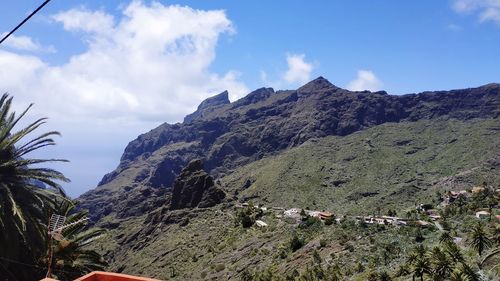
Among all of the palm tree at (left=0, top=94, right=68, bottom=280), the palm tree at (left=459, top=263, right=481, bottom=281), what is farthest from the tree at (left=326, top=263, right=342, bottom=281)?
the palm tree at (left=0, top=94, right=68, bottom=280)

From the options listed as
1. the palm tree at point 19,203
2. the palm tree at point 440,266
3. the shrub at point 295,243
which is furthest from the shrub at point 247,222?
the palm tree at point 19,203

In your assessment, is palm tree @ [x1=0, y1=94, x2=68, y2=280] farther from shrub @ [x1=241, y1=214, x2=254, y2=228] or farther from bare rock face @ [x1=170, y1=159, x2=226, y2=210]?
bare rock face @ [x1=170, y1=159, x2=226, y2=210]

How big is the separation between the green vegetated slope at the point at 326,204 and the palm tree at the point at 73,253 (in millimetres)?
30208

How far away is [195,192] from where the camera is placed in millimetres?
106750

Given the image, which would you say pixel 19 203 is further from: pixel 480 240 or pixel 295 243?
pixel 295 243

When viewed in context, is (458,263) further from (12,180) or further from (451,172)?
(451,172)

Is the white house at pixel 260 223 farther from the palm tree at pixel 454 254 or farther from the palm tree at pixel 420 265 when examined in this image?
the palm tree at pixel 454 254

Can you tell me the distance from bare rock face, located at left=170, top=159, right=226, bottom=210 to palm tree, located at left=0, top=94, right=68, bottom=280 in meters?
86.3

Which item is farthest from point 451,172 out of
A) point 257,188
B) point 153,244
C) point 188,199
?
point 153,244

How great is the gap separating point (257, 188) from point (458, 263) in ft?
325

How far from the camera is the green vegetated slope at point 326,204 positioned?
5478cm

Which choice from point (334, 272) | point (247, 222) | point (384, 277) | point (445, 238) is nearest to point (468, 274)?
point (384, 277)

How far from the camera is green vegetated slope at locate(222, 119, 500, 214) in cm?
11906

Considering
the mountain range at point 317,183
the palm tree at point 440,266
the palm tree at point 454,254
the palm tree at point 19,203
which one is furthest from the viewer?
the mountain range at point 317,183
